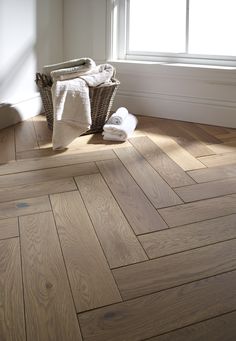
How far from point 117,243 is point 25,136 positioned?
0.98 meters

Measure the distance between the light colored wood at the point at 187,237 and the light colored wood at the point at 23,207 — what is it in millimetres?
338

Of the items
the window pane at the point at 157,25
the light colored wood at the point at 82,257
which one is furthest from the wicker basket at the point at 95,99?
the light colored wood at the point at 82,257

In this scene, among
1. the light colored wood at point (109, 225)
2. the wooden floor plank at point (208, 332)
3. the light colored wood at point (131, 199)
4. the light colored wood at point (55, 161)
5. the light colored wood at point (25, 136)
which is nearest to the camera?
the wooden floor plank at point (208, 332)

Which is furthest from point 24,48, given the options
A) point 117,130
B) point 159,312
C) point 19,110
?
point 159,312

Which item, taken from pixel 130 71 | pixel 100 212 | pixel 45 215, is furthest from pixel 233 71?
pixel 45 215

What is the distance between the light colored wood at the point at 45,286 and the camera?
0.70m

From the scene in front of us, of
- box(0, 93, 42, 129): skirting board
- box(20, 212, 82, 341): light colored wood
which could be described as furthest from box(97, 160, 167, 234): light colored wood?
box(0, 93, 42, 129): skirting board

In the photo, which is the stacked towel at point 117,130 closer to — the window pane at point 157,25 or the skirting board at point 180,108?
the skirting board at point 180,108

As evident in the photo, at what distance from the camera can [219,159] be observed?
1.52m

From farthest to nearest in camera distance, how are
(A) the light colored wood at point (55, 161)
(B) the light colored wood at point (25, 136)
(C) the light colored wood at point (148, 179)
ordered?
(B) the light colored wood at point (25, 136)
(A) the light colored wood at point (55, 161)
(C) the light colored wood at point (148, 179)

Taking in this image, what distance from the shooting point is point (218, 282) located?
2.70 feet

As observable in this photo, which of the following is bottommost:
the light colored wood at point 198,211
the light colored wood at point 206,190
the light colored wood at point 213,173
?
the light colored wood at point 198,211

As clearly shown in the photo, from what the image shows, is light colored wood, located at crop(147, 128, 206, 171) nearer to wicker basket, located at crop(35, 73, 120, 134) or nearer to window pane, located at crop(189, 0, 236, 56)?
wicker basket, located at crop(35, 73, 120, 134)

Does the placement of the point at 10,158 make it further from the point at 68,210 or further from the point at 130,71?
the point at 130,71
